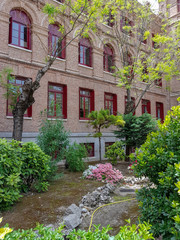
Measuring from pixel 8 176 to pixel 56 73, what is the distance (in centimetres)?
953

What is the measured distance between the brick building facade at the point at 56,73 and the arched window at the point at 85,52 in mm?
80

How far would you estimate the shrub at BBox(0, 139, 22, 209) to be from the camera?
15.6 feet

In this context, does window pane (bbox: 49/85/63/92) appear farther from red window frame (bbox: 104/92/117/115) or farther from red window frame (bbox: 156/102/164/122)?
red window frame (bbox: 156/102/164/122)

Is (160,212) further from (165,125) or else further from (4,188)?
(4,188)

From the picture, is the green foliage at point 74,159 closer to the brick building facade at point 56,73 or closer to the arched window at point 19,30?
the brick building facade at point 56,73

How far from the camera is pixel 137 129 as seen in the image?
11297 mm

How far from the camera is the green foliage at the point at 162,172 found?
2.57m

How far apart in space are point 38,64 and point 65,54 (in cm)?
249

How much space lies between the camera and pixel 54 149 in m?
7.74

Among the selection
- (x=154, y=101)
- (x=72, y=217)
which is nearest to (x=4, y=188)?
(x=72, y=217)

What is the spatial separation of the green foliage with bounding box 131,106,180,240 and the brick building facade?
20.5 ft

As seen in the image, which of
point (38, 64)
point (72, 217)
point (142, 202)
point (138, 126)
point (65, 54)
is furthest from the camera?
point (65, 54)

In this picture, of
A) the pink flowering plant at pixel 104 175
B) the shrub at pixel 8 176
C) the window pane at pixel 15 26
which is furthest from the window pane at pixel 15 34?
the pink flowering plant at pixel 104 175

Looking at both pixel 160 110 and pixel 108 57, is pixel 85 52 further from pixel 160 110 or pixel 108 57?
pixel 160 110
